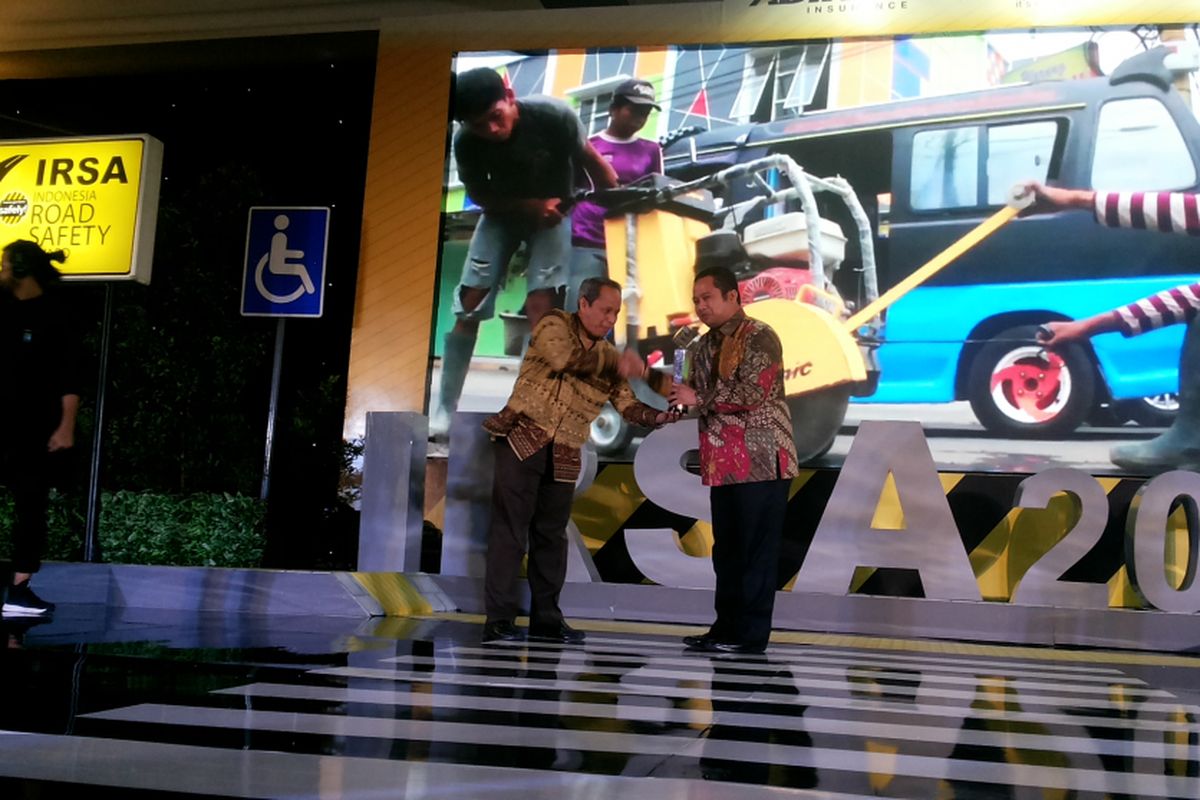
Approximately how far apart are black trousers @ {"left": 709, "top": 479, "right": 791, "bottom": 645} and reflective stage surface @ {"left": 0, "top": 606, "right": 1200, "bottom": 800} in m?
0.19

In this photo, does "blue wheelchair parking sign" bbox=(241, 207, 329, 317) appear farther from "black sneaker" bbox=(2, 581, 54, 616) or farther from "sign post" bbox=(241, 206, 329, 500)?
"black sneaker" bbox=(2, 581, 54, 616)

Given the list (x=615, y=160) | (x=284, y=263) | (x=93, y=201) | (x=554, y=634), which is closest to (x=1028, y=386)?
(x=615, y=160)

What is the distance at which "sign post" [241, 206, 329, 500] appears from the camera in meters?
6.90

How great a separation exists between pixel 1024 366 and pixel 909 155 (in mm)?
1621

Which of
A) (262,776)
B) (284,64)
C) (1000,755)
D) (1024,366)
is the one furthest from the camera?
(284,64)

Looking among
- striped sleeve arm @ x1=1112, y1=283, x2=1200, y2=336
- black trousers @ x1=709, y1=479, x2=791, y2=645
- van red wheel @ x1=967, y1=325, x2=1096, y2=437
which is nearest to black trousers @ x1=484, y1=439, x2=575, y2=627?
black trousers @ x1=709, y1=479, x2=791, y2=645

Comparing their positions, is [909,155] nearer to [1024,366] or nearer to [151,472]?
[1024,366]

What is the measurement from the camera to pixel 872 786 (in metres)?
2.12

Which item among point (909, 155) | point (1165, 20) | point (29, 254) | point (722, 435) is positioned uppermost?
point (1165, 20)

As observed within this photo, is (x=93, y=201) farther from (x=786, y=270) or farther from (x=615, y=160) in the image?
(x=786, y=270)

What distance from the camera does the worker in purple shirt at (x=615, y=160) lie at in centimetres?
856

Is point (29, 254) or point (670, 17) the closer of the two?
point (29, 254)

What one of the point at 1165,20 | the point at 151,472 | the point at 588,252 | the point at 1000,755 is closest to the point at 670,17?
the point at 588,252

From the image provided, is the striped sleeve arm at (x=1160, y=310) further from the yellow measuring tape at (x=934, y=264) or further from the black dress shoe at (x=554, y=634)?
the black dress shoe at (x=554, y=634)
